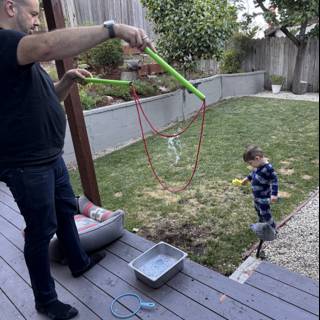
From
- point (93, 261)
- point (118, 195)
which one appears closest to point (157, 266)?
point (93, 261)

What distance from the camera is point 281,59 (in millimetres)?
8586

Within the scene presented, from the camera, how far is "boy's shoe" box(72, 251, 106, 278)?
6.47 feet

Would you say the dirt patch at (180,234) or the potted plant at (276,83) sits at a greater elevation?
the potted plant at (276,83)

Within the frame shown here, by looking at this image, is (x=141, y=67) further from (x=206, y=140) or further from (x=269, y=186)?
(x=269, y=186)

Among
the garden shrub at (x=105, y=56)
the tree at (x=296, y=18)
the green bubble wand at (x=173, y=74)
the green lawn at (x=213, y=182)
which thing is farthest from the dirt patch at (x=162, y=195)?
the tree at (x=296, y=18)

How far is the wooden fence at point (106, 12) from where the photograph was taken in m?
6.80

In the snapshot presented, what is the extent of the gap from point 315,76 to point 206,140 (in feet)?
15.5

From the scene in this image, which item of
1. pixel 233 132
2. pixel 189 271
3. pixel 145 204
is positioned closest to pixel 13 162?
pixel 189 271

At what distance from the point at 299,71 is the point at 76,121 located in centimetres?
717

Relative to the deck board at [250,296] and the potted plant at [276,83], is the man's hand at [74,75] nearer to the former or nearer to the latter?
the deck board at [250,296]

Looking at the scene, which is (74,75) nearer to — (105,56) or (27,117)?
(27,117)

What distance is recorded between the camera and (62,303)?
1685 mm

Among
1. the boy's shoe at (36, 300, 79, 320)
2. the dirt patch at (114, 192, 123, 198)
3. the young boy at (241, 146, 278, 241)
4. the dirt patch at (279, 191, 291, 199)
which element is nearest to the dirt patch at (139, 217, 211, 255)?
the young boy at (241, 146, 278, 241)

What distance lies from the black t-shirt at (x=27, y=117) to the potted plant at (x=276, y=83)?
7.75 meters
